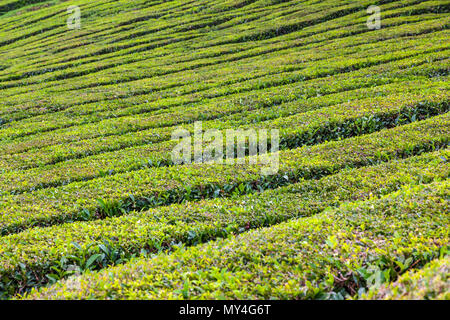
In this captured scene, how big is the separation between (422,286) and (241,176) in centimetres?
604

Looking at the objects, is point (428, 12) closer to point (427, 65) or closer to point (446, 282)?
point (427, 65)

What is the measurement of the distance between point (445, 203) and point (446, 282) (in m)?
2.78

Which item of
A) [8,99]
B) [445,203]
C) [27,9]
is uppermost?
[27,9]

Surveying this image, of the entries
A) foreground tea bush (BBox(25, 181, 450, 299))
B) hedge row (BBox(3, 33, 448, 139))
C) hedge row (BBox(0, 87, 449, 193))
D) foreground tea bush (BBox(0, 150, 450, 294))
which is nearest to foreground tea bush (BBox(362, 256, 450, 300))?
foreground tea bush (BBox(25, 181, 450, 299))

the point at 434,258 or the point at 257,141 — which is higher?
the point at 257,141

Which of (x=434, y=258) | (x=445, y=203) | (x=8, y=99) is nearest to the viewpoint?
(x=434, y=258)

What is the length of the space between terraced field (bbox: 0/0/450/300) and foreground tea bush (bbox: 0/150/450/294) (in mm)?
39

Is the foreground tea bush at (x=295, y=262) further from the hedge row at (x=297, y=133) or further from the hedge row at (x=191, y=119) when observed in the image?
the hedge row at (x=191, y=119)

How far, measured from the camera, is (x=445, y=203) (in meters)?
6.90

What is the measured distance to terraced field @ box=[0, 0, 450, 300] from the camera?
577cm

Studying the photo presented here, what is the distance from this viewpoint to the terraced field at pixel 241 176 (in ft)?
18.9

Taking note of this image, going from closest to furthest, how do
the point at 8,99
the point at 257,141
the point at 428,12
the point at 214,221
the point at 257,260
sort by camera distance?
the point at 257,260 < the point at 214,221 < the point at 257,141 < the point at 8,99 < the point at 428,12

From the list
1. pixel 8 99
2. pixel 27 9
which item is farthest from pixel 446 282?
pixel 27 9

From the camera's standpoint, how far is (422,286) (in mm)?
4691
